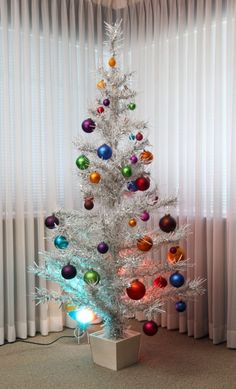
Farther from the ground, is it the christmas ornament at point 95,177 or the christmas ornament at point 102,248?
the christmas ornament at point 95,177

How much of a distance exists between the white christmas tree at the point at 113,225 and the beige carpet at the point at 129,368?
0.24 m

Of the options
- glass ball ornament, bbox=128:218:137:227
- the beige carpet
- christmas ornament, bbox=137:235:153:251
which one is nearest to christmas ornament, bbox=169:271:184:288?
christmas ornament, bbox=137:235:153:251

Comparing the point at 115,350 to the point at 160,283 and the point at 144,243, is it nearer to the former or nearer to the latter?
the point at 160,283

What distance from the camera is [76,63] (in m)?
3.37

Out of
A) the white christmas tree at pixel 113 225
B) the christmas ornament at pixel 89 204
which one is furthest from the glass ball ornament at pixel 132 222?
the christmas ornament at pixel 89 204

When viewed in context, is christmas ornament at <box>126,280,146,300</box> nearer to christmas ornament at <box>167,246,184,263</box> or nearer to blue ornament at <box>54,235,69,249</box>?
christmas ornament at <box>167,246,184,263</box>

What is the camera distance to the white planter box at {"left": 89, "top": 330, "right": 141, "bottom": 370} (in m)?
2.58

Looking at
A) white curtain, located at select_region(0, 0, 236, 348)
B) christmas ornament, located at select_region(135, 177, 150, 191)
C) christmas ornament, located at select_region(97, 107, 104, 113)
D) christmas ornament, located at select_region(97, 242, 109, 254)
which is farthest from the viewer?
white curtain, located at select_region(0, 0, 236, 348)

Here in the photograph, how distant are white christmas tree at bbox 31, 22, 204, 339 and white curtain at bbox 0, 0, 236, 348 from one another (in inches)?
17.1

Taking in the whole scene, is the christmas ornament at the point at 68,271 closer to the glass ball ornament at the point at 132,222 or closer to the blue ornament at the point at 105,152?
the glass ball ornament at the point at 132,222

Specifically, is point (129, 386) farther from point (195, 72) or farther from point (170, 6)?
point (170, 6)

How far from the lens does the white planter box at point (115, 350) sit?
2.58m

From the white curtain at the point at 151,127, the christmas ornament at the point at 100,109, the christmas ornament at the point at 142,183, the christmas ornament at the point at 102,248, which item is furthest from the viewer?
the white curtain at the point at 151,127

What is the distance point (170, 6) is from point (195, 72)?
0.53m
